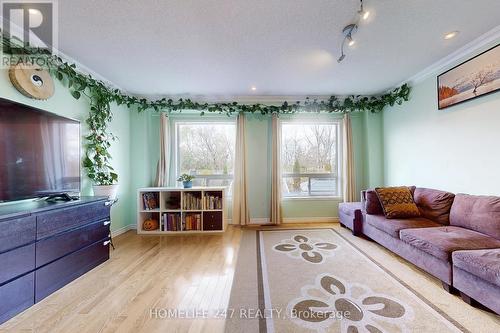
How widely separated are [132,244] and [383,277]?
10.9 ft

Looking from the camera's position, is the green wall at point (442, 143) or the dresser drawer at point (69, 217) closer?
the dresser drawer at point (69, 217)

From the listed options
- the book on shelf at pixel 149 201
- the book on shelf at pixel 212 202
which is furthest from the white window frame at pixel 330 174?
the book on shelf at pixel 149 201

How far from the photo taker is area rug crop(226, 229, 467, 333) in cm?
159

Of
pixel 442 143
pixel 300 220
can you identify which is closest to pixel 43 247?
pixel 300 220

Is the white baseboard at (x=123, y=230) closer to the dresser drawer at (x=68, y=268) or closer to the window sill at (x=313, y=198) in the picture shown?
the dresser drawer at (x=68, y=268)

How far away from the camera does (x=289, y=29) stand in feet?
7.44

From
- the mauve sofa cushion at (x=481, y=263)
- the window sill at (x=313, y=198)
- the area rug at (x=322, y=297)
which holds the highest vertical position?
the window sill at (x=313, y=198)

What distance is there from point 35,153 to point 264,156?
3.31 m

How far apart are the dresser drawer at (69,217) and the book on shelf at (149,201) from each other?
3.80 feet

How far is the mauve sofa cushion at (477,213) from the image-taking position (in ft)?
7.23

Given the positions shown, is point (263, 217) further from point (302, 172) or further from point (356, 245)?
point (356, 245)

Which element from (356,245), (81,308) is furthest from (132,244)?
(356,245)

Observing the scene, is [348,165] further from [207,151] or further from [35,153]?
[35,153]

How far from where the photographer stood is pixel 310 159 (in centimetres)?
469
